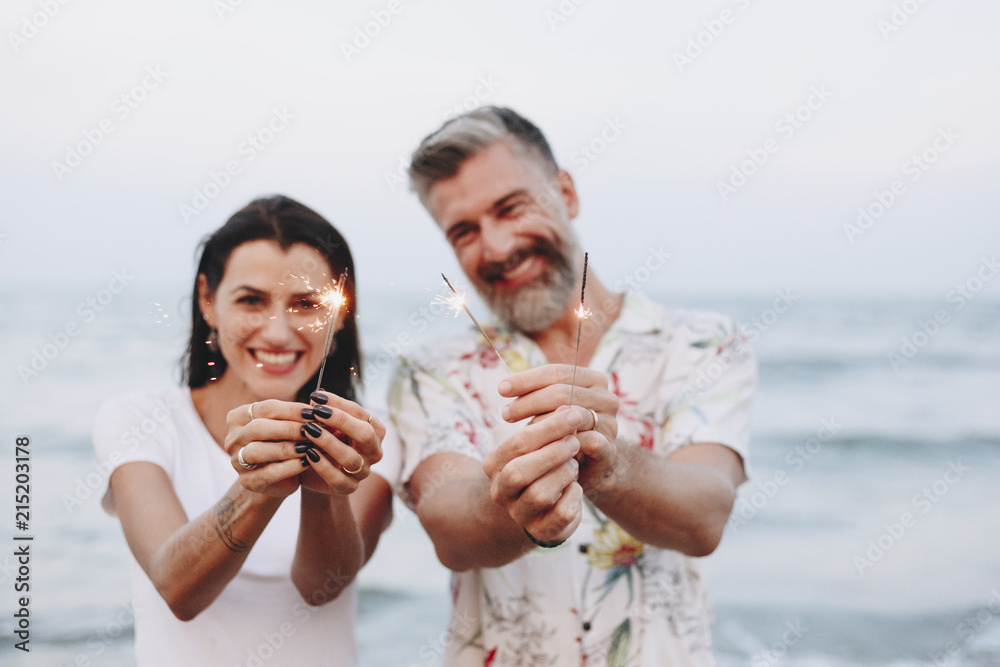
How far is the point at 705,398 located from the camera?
312cm

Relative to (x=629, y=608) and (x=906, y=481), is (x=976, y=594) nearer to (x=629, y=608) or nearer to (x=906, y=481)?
(x=906, y=481)

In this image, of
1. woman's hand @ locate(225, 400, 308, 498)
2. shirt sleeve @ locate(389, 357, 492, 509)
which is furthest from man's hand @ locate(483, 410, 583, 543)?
shirt sleeve @ locate(389, 357, 492, 509)

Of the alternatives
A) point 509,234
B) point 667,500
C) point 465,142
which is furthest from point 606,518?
point 465,142

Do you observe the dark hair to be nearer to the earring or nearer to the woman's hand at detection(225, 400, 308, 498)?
the earring

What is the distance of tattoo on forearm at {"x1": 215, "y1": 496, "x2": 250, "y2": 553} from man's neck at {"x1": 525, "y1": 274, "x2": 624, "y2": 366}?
1.56 m

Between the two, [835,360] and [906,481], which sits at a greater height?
[835,360]

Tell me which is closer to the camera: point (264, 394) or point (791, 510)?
point (264, 394)

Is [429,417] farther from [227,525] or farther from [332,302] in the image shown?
[227,525]

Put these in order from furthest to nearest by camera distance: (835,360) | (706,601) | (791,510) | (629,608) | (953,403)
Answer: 1. (835,360)
2. (953,403)
3. (791,510)
4. (706,601)
5. (629,608)

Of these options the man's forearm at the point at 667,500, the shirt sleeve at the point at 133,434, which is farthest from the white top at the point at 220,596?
the man's forearm at the point at 667,500

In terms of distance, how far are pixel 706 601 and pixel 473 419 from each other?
1.16 meters

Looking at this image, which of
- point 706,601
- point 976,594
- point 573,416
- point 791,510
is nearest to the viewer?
point 573,416

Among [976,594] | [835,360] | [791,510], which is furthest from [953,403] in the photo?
[976,594]

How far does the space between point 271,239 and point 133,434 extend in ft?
3.02
